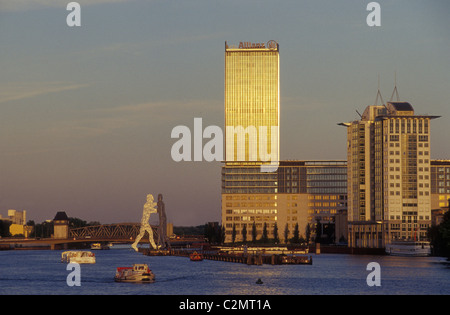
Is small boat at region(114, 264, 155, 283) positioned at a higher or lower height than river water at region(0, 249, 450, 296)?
higher

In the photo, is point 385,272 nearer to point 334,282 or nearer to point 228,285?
point 334,282

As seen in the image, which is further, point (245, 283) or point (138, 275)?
point (245, 283)

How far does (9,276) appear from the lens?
17088 centimetres

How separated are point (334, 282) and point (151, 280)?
31.0 m

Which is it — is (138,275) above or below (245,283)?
above

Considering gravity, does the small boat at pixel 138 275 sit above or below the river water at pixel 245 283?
above

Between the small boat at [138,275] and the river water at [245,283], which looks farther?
the small boat at [138,275]

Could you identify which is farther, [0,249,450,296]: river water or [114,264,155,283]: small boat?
[114,264,155,283]: small boat

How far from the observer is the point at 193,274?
176 metres
